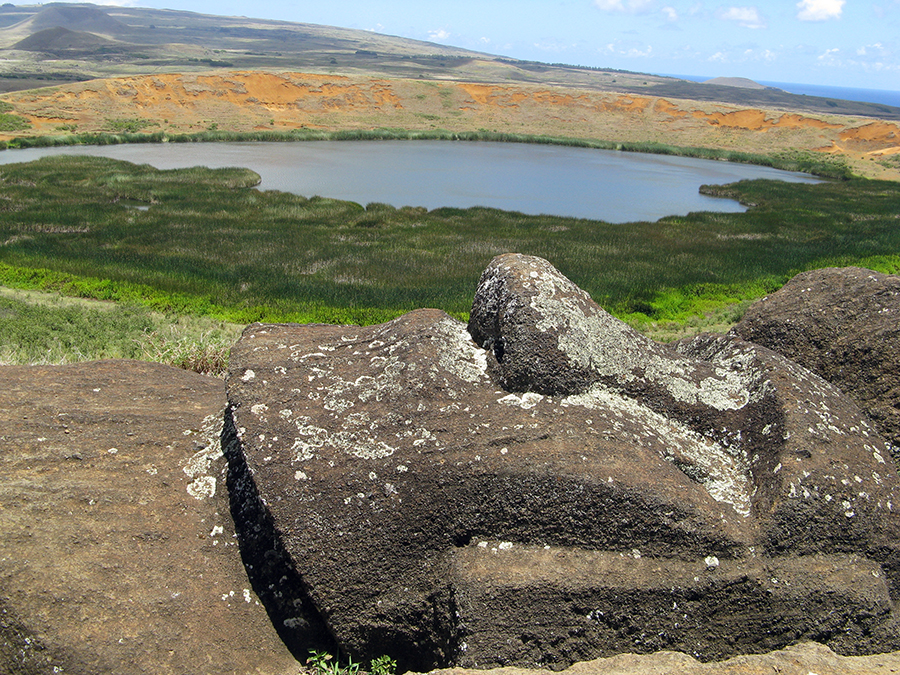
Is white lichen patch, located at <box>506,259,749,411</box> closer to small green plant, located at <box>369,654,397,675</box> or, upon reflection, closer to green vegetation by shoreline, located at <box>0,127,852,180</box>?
small green plant, located at <box>369,654,397,675</box>

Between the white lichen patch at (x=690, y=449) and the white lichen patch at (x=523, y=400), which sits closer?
the white lichen patch at (x=690, y=449)

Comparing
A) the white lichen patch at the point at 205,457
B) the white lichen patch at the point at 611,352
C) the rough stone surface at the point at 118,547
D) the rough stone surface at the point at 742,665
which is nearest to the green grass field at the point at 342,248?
the rough stone surface at the point at 118,547

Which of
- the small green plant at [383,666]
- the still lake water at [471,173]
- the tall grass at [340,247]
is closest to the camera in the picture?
the small green plant at [383,666]

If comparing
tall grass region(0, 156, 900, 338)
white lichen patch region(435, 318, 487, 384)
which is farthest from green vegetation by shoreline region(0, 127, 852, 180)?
white lichen patch region(435, 318, 487, 384)

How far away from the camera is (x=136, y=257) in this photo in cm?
1972

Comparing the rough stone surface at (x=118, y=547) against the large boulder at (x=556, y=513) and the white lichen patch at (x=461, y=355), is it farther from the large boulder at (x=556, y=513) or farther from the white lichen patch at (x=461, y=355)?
the white lichen patch at (x=461, y=355)

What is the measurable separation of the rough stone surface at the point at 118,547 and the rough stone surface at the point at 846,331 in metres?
5.12

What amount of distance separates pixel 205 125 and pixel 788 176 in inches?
2188

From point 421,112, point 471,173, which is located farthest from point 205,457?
point 421,112

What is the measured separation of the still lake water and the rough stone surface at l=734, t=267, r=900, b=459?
27.8 m

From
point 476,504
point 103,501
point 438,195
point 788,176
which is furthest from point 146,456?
point 788,176

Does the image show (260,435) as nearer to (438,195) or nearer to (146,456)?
(146,456)

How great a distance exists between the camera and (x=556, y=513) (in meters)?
4.15

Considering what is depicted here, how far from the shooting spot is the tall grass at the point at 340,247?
16922mm
